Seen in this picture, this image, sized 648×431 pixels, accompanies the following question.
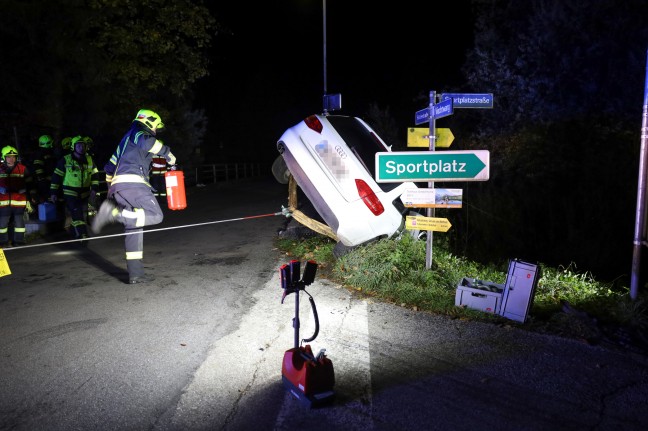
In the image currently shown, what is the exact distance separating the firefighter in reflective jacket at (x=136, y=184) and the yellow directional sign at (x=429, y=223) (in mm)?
3017

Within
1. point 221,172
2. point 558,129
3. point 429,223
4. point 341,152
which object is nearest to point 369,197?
point 341,152

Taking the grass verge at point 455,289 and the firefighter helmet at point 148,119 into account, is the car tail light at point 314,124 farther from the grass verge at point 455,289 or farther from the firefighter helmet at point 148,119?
the firefighter helmet at point 148,119

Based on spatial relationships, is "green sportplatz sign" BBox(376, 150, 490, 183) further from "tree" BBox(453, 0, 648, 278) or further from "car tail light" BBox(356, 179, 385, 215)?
"tree" BBox(453, 0, 648, 278)

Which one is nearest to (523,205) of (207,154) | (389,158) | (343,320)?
(389,158)

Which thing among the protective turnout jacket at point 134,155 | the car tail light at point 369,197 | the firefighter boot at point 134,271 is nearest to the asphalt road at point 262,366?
the firefighter boot at point 134,271

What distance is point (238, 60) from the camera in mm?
45906

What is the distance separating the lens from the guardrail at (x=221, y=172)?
23.8 m

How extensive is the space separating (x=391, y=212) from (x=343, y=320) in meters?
2.00

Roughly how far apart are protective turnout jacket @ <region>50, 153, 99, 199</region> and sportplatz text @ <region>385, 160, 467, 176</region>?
6.20m

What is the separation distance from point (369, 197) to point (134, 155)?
2.98 m

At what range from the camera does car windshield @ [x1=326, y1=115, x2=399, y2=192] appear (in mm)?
6512

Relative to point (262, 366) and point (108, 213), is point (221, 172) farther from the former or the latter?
point (262, 366)

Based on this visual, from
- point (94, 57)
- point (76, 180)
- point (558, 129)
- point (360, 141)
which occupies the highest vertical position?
point (94, 57)

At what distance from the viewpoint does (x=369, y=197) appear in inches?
247
